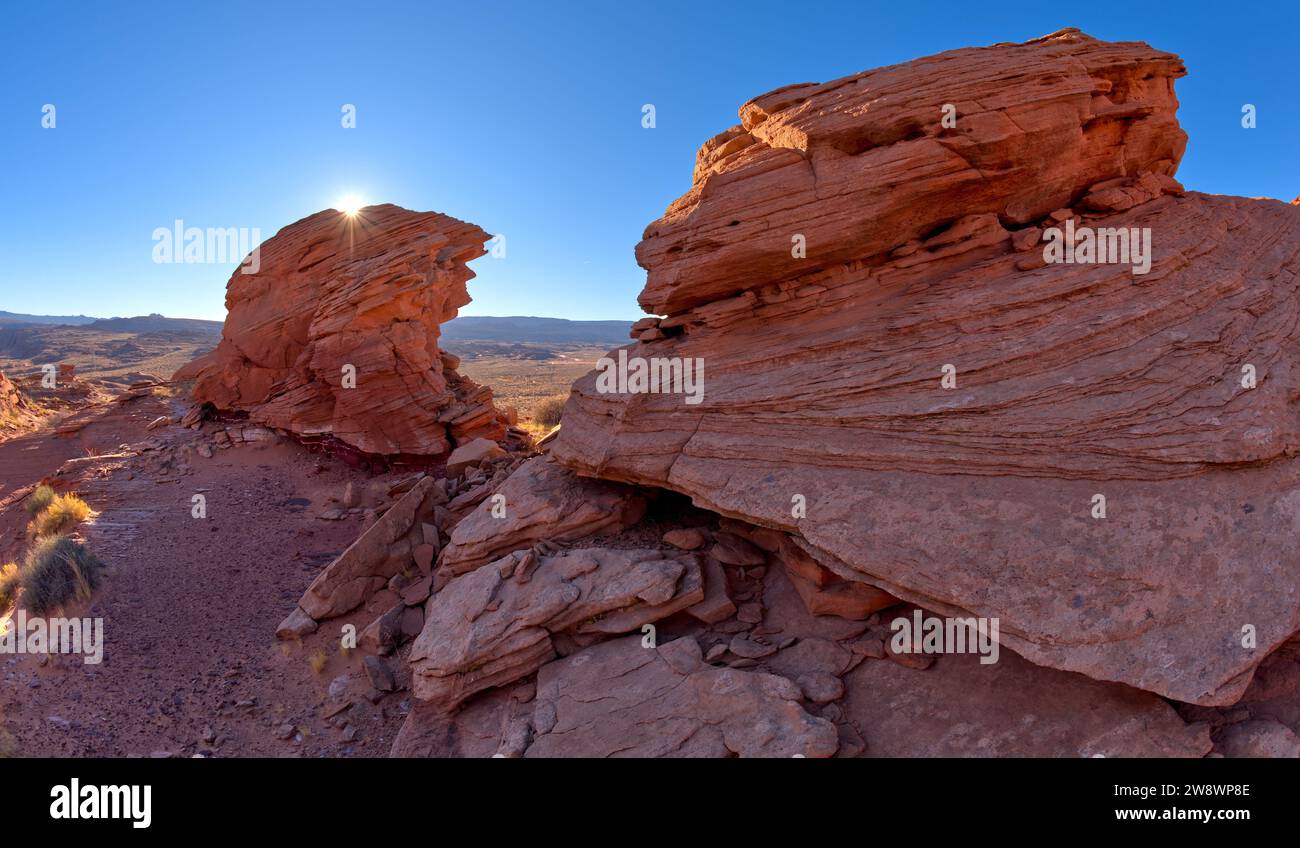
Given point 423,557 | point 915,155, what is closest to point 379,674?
point 423,557

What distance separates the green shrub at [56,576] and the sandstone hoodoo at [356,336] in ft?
22.9

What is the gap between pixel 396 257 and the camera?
18.5 metres

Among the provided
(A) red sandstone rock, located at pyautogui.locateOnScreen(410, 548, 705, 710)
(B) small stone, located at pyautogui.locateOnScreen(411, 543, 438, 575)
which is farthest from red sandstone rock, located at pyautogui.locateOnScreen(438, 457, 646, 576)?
(B) small stone, located at pyautogui.locateOnScreen(411, 543, 438, 575)

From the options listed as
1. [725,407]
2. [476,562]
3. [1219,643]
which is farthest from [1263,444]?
[476,562]

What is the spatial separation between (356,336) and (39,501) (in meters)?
8.07

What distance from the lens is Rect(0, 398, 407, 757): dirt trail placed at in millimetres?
8727

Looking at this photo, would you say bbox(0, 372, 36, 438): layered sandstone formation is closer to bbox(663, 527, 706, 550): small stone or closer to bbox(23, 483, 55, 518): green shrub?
bbox(23, 483, 55, 518): green shrub

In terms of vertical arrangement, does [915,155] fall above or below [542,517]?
above

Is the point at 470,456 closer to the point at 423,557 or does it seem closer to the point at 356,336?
the point at 423,557

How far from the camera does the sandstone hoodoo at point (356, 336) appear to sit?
1820 cm

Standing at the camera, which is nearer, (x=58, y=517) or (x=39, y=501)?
(x=58, y=517)

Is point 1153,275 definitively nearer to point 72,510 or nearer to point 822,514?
point 822,514

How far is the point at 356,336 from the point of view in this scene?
1816 cm

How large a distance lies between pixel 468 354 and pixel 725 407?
349 feet
